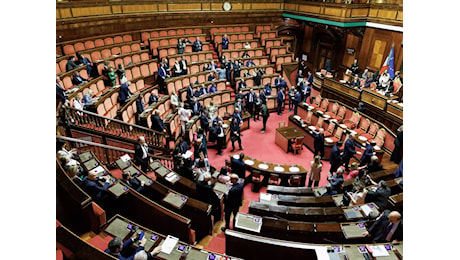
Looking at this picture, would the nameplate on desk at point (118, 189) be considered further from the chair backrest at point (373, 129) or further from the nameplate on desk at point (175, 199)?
the chair backrest at point (373, 129)

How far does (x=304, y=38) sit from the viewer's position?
647 inches

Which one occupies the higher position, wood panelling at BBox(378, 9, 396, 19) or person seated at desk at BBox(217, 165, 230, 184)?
wood panelling at BBox(378, 9, 396, 19)

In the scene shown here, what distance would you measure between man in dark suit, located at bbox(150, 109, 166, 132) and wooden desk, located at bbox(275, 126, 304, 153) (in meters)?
3.73

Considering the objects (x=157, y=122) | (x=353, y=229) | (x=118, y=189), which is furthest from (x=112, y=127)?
(x=353, y=229)

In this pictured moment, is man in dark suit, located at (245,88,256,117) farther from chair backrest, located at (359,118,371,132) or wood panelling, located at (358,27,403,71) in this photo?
wood panelling, located at (358,27,403,71)

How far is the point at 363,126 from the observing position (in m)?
8.98

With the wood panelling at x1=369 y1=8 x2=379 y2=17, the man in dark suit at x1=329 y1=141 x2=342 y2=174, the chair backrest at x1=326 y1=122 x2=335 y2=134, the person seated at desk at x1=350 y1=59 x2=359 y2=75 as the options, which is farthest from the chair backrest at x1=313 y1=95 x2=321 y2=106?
the wood panelling at x1=369 y1=8 x2=379 y2=17

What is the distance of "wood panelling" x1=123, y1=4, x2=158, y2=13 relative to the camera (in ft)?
39.1

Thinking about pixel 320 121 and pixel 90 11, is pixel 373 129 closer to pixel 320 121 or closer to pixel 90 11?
pixel 320 121

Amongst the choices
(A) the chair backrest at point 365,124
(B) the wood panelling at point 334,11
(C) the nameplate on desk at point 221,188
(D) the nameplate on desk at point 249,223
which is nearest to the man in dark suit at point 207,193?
(C) the nameplate on desk at point 221,188

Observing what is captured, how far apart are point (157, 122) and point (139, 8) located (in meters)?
7.42

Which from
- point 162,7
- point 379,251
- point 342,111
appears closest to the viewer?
point 379,251

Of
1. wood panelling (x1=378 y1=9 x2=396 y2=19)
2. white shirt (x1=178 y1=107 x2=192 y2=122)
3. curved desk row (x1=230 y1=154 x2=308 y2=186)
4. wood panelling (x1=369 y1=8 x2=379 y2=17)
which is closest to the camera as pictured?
curved desk row (x1=230 y1=154 x2=308 y2=186)

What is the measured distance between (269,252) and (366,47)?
40.1ft
